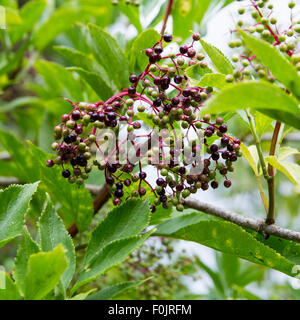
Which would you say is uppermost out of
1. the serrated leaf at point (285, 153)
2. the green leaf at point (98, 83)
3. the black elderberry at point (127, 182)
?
the green leaf at point (98, 83)

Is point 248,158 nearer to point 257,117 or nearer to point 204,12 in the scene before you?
point 257,117

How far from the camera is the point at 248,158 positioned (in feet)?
4.15

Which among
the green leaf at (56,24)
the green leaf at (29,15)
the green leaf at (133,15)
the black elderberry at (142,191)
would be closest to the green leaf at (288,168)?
the black elderberry at (142,191)

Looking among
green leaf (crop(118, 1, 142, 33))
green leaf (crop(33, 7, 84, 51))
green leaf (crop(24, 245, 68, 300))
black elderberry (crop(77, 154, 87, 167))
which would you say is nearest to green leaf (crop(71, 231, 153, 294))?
green leaf (crop(24, 245, 68, 300))

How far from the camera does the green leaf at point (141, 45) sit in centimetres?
133

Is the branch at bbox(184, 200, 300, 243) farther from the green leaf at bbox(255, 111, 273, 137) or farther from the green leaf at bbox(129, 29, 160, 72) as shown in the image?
the green leaf at bbox(129, 29, 160, 72)

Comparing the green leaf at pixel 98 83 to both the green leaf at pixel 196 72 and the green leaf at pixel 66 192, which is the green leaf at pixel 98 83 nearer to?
the green leaf at pixel 66 192

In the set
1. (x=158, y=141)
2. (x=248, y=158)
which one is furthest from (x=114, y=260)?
(x=248, y=158)

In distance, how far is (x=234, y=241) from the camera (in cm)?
126

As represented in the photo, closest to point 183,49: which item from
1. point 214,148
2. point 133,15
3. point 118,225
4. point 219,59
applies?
point 219,59

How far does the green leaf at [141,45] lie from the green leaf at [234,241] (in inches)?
21.9

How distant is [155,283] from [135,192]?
98 cm

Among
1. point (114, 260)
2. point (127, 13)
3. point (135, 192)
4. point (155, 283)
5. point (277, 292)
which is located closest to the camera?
point (114, 260)

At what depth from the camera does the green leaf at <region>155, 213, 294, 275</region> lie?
1.21m
